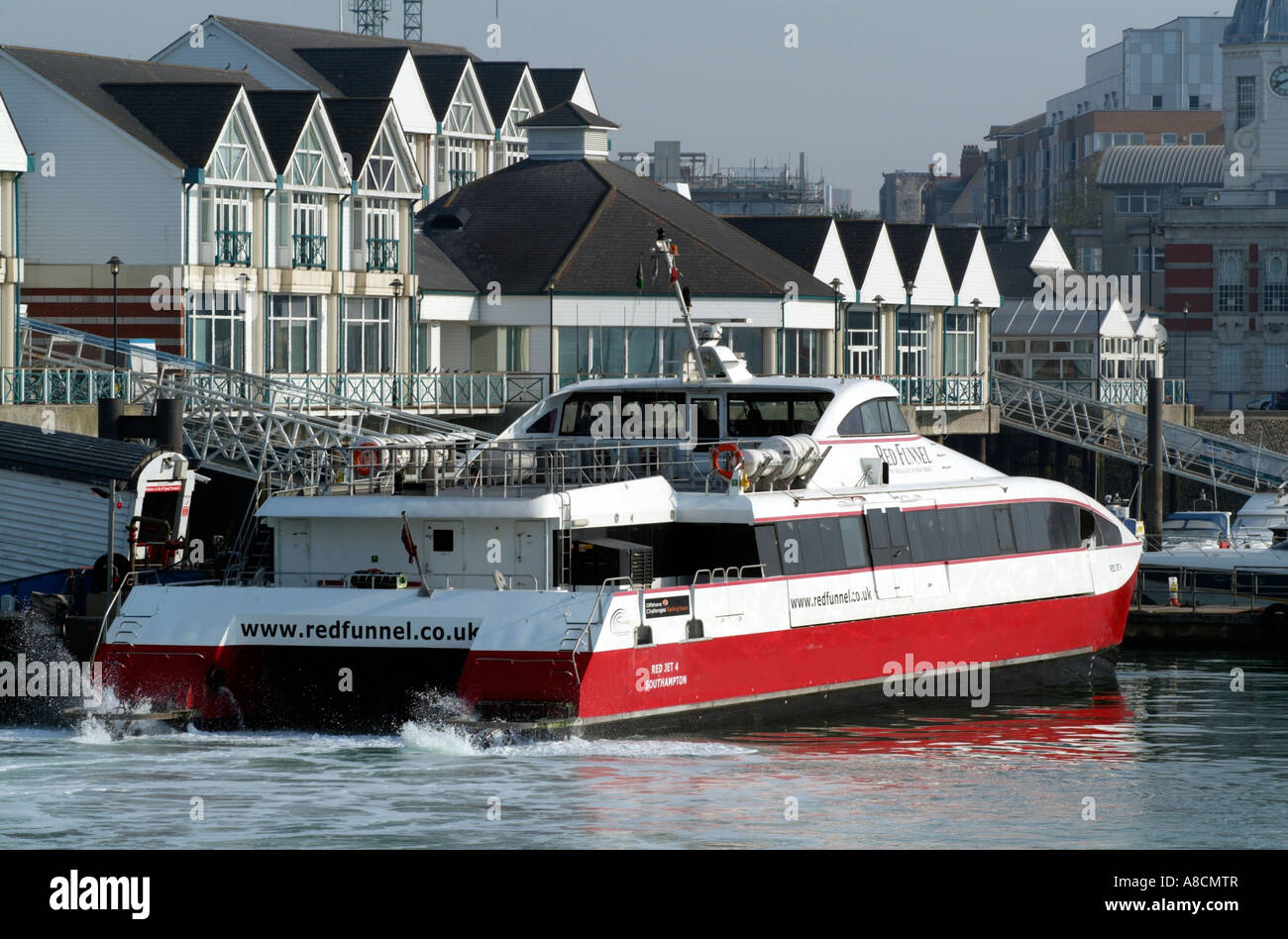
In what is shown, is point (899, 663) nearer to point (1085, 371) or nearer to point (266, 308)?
point (266, 308)

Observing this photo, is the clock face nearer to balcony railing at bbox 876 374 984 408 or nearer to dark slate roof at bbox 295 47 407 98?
balcony railing at bbox 876 374 984 408

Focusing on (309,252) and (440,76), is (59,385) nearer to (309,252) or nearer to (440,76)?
(309,252)

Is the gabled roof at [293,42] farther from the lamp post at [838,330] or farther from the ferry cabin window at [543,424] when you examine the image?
the ferry cabin window at [543,424]

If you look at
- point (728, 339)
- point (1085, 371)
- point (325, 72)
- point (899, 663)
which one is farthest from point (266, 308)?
point (1085, 371)

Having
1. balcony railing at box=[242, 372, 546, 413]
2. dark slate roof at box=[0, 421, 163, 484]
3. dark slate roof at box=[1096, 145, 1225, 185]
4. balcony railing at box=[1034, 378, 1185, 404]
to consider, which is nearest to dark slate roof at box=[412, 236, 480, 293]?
balcony railing at box=[242, 372, 546, 413]

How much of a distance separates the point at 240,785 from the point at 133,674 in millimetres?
3730

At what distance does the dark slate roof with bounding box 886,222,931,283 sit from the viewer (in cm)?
8175

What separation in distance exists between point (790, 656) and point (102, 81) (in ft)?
121


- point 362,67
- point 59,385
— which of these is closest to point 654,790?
point 59,385

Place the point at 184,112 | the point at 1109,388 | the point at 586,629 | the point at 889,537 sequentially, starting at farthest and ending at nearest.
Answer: the point at 1109,388, the point at 184,112, the point at 889,537, the point at 586,629

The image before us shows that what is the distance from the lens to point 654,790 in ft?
79.5

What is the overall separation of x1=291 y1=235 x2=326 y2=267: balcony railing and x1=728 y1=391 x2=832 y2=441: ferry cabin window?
28959 mm

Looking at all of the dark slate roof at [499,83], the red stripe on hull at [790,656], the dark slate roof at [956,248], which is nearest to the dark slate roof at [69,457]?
the red stripe on hull at [790,656]

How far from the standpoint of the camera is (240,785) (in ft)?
79.1
